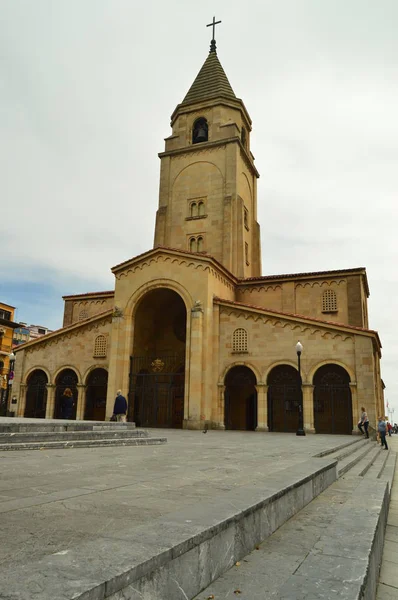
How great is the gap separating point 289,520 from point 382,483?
11.0 feet

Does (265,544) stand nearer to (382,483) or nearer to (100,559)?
(100,559)

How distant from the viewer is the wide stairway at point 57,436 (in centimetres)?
962

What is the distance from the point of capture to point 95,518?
357cm

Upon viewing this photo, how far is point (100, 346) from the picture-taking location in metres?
29.7

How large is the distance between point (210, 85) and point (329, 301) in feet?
69.6

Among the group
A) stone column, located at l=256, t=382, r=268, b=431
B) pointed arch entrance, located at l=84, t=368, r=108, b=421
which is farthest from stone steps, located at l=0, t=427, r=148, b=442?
pointed arch entrance, located at l=84, t=368, r=108, b=421

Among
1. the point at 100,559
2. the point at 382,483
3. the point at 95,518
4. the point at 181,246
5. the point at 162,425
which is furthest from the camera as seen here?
the point at 181,246

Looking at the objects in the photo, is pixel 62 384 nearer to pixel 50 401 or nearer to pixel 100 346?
pixel 50 401

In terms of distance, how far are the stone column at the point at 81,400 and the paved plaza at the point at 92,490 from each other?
21094mm

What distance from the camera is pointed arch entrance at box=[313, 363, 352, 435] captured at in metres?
24.1

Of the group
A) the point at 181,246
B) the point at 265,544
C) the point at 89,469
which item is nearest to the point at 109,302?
the point at 181,246

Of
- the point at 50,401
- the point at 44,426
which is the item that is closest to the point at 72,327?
the point at 50,401

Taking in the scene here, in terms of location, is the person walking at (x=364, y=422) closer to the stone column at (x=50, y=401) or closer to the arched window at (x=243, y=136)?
the stone column at (x=50, y=401)

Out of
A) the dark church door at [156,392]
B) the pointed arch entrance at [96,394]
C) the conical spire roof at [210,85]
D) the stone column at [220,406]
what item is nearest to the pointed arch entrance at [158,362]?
the dark church door at [156,392]
